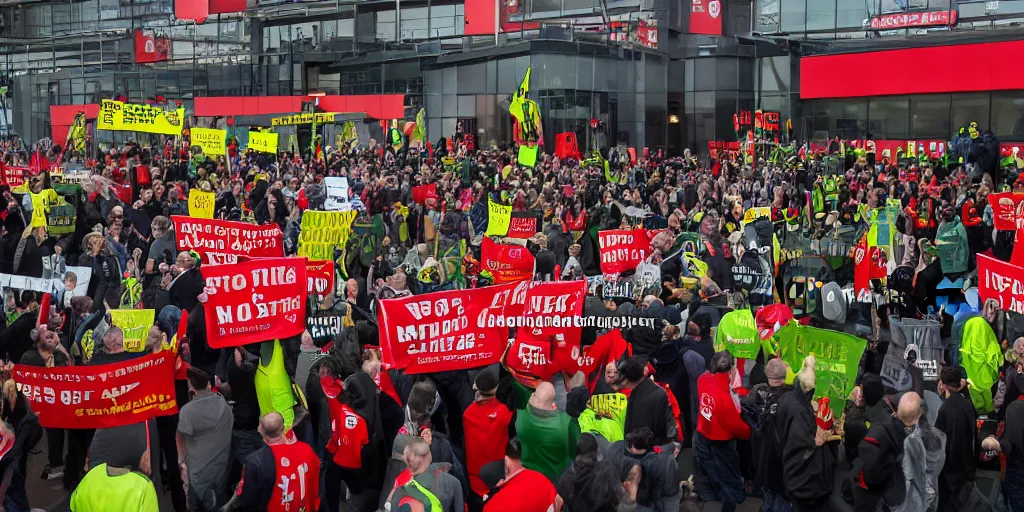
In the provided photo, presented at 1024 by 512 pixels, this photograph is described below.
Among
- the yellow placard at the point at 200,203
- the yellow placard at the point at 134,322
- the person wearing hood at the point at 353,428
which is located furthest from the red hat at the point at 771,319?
the yellow placard at the point at 200,203

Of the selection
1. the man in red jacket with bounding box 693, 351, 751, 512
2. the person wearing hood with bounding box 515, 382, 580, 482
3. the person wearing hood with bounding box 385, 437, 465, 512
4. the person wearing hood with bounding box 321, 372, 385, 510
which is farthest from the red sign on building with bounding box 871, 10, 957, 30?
the person wearing hood with bounding box 385, 437, 465, 512

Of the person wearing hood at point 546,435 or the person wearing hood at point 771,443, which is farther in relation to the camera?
the person wearing hood at point 771,443

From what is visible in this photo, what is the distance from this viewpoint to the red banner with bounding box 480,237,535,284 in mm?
14469

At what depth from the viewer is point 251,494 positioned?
7.55m

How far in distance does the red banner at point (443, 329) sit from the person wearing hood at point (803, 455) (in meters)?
2.35

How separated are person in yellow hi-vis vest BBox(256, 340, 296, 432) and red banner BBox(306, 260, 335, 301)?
8.58 ft

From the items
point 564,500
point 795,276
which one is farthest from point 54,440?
point 795,276

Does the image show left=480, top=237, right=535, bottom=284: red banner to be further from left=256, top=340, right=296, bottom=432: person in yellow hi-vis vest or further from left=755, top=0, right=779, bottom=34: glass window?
left=755, top=0, right=779, bottom=34: glass window

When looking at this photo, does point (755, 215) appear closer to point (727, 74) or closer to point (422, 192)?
point (422, 192)

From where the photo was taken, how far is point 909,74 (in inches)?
1601

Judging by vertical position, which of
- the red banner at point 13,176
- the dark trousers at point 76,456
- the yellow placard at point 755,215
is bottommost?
the dark trousers at point 76,456

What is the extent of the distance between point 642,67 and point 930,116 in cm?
1014

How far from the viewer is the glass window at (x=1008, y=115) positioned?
39.1 meters

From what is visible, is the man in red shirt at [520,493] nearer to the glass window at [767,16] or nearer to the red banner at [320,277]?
the red banner at [320,277]
